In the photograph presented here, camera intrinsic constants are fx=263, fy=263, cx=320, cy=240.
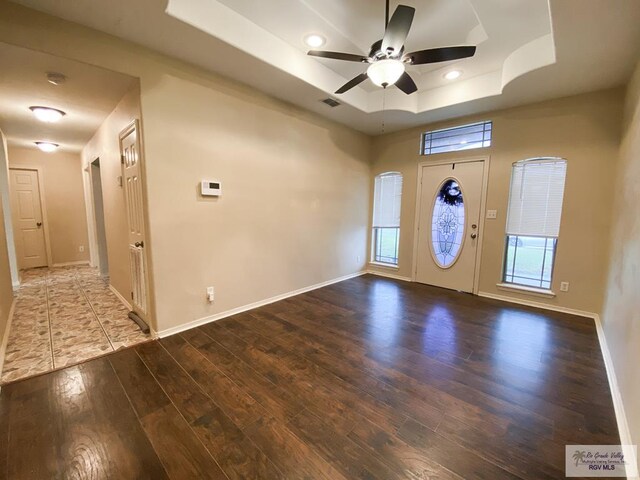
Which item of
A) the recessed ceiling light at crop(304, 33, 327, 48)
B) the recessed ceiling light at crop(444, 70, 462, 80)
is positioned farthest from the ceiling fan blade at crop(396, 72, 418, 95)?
the recessed ceiling light at crop(444, 70, 462, 80)

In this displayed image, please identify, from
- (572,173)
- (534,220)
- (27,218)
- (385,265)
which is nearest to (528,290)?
(534,220)

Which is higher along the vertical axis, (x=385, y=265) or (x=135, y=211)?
(x=135, y=211)

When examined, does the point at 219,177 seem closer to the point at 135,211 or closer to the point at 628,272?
the point at 135,211

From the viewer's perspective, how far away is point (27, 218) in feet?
17.8

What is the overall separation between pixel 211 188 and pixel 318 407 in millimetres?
2417

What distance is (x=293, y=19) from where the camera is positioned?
99.7 inches

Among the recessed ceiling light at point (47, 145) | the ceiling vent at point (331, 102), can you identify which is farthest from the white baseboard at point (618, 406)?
the recessed ceiling light at point (47, 145)

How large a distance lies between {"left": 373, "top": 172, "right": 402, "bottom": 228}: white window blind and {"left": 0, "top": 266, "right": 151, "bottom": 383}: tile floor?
14.1ft

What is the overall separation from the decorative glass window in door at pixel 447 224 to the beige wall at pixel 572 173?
0.41 m

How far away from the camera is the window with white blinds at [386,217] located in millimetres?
5141

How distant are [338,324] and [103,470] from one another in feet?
7.22

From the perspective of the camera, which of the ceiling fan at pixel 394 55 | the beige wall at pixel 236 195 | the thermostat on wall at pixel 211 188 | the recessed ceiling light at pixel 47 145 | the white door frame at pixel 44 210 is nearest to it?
the ceiling fan at pixel 394 55

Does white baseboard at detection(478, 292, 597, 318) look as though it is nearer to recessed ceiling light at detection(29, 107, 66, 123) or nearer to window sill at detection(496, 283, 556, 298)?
window sill at detection(496, 283, 556, 298)

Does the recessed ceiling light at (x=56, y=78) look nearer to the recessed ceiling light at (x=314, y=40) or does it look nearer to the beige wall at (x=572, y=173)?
the recessed ceiling light at (x=314, y=40)
